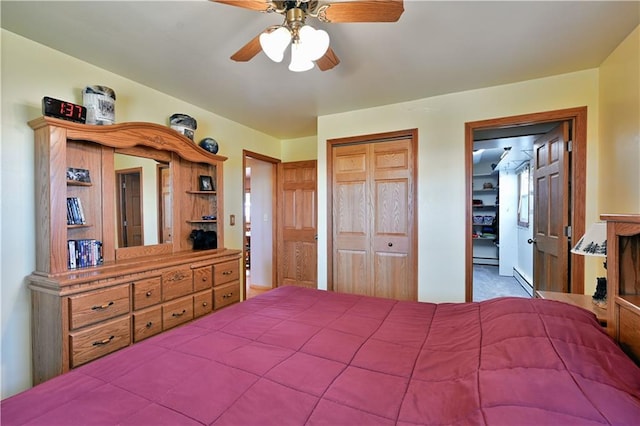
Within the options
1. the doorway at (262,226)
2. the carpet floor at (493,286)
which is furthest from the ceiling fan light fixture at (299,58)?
the carpet floor at (493,286)

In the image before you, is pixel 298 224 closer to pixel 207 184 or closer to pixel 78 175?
pixel 207 184

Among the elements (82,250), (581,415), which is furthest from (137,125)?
(581,415)

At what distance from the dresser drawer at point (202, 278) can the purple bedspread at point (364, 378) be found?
115cm

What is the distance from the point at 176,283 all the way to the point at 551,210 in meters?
3.53

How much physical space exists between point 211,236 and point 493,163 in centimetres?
614

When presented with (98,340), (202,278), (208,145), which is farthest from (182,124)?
(98,340)

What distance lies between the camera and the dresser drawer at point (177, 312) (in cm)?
222

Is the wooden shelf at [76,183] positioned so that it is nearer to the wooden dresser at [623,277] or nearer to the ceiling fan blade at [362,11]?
the ceiling fan blade at [362,11]

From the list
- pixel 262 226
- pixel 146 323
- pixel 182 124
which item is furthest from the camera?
pixel 262 226

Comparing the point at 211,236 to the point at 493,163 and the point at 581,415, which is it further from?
the point at 493,163

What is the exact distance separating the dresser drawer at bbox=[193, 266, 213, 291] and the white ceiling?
5.53 feet

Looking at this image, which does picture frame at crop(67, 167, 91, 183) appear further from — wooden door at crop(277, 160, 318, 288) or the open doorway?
the open doorway

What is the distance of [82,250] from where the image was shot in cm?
201

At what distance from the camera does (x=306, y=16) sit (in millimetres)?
1427
